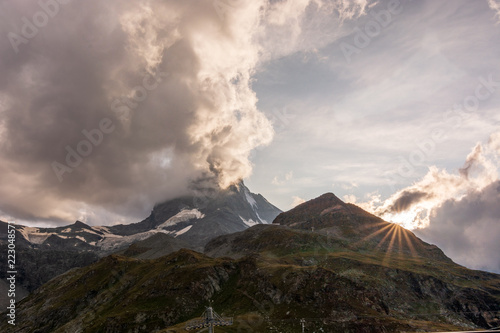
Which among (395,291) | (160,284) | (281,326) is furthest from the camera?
(160,284)

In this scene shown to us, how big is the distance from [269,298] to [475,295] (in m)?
121

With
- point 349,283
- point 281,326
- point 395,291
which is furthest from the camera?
point 395,291

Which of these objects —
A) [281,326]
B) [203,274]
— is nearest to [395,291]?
[281,326]

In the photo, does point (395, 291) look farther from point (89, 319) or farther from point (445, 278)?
point (89, 319)

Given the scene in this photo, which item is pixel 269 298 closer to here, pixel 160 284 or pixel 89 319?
pixel 160 284

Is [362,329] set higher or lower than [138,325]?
lower

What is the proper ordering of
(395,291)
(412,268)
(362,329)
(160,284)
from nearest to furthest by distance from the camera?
1. (362,329)
2. (395,291)
3. (160,284)
4. (412,268)

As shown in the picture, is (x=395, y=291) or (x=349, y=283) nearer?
(x=349, y=283)

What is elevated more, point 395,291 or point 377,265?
point 377,265

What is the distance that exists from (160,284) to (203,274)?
25936 millimetres

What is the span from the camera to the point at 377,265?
619 ft

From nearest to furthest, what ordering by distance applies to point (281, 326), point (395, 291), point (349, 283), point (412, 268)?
1. point (281, 326)
2. point (349, 283)
3. point (395, 291)
4. point (412, 268)

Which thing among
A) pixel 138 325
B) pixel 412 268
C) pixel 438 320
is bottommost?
pixel 438 320

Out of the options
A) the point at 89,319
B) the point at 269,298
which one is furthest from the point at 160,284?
the point at 269,298
